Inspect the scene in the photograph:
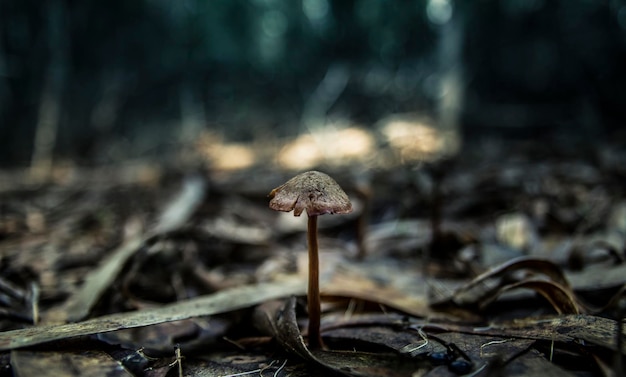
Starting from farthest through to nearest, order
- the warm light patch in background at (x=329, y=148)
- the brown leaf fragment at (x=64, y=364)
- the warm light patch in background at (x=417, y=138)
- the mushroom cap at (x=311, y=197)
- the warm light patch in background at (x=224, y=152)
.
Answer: the warm light patch in background at (x=224, y=152) < the warm light patch in background at (x=329, y=148) < the warm light patch in background at (x=417, y=138) < the mushroom cap at (x=311, y=197) < the brown leaf fragment at (x=64, y=364)

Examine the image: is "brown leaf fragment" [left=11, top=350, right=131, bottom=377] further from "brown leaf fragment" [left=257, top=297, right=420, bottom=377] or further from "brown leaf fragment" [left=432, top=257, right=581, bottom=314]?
"brown leaf fragment" [left=432, top=257, right=581, bottom=314]

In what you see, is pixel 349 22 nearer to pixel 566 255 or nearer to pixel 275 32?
pixel 275 32

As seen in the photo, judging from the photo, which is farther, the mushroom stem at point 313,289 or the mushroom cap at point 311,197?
the mushroom stem at point 313,289

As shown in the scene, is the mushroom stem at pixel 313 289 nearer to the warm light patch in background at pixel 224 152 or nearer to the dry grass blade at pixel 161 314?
the dry grass blade at pixel 161 314

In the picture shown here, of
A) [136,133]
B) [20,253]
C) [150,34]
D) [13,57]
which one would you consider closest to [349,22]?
[150,34]

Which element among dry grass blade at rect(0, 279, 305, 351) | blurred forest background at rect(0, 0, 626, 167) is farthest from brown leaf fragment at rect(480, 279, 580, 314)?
blurred forest background at rect(0, 0, 626, 167)

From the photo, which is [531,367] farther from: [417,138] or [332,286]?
[417,138]

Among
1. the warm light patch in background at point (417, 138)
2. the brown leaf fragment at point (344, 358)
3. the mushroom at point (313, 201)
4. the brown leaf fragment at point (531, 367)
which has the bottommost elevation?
the brown leaf fragment at point (531, 367)

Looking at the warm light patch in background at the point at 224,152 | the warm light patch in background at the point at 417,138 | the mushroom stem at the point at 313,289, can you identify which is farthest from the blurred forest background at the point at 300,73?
the mushroom stem at the point at 313,289
